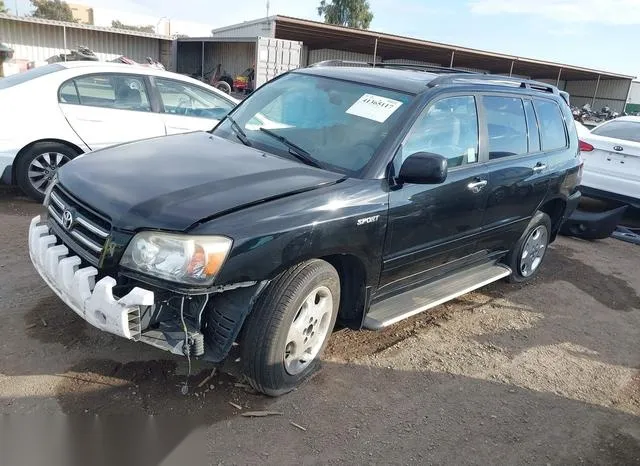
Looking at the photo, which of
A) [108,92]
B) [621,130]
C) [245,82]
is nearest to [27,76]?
[108,92]

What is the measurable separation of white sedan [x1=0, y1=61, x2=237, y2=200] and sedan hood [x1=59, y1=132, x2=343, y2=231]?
279 cm

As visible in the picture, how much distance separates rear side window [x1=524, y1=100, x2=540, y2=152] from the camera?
4816 millimetres

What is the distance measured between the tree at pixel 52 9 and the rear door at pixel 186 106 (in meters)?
59.1

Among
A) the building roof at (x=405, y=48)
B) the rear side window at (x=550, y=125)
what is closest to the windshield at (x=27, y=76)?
the rear side window at (x=550, y=125)

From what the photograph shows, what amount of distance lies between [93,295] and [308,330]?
125 centimetres

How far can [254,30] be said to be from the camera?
20.5 m

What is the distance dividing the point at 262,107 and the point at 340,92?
2.28 ft

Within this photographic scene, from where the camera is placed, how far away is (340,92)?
388 centimetres

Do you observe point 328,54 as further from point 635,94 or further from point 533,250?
point 635,94

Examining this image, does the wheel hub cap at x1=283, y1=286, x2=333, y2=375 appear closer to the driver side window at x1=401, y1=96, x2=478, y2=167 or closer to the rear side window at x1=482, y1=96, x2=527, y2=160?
the driver side window at x1=401, y1=96, x2=478, y2=167

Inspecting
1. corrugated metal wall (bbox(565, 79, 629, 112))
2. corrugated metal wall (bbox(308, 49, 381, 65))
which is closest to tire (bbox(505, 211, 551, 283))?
corrugated metal wall (bbox(308, 49, 381, 65))

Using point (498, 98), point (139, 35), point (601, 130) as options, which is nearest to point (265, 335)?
point (498, 98)

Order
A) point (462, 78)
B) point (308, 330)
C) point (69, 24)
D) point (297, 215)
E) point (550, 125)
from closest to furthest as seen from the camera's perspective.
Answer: point (297, 215) < point (308, 330) < point (462, 78) < point (550, 125) < point (69, 24)

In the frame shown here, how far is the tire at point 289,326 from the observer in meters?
2.85
